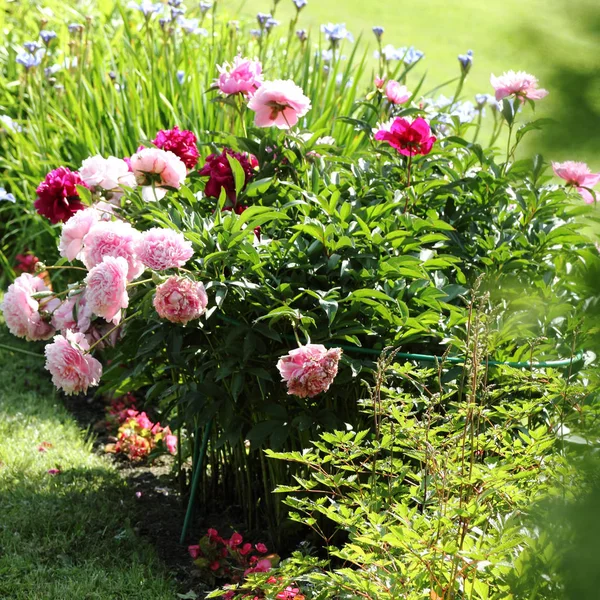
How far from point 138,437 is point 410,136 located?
61.9 inches

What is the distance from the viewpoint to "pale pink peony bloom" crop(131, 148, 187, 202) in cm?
238

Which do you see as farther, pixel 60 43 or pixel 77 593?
pixel 60 43

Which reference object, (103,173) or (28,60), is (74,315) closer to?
(103,173)

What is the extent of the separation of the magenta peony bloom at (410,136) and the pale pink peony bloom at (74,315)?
0.98 m

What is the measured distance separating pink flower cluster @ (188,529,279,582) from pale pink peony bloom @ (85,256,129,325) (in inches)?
29.8

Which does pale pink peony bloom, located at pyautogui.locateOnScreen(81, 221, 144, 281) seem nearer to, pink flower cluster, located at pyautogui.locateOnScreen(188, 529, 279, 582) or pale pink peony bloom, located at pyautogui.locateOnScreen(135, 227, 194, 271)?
pale pink peony bloom, located at pyautogui.locateOnScreen(135, 227, 194, 271)

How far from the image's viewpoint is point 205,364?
2.29 metres

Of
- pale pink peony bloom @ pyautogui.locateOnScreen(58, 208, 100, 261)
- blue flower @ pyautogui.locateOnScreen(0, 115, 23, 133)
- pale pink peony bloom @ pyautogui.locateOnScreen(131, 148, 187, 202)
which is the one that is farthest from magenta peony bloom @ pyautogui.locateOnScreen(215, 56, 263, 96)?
blue flower @ pyautogui.locateOnScreen(0, 115, 23, 133)

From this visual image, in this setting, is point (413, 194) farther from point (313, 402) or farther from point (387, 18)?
point (387, 18)

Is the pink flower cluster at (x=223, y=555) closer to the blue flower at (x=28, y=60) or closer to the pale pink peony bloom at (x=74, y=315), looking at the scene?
the pale pink peony bloom at (x=74, y=315)

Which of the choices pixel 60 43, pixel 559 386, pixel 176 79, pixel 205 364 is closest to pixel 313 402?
pixel 205 364

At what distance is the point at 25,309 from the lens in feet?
7.73

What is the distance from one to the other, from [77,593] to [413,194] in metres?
1.50

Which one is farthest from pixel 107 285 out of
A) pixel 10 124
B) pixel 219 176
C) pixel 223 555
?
pixel 10 124
